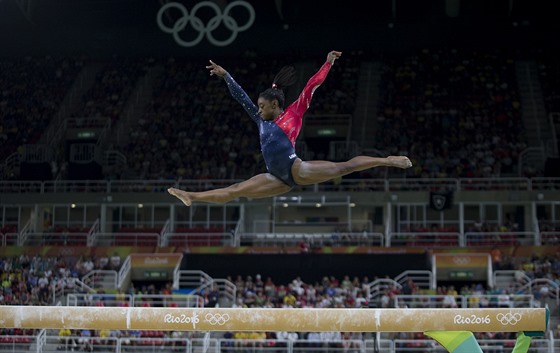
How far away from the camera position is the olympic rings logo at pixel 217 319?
350 inches

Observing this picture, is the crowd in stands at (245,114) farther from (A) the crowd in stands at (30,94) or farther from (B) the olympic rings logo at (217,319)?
(B) the olympic rings logo at (217,319)

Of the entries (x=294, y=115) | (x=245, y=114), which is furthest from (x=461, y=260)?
(x=294, y=115)

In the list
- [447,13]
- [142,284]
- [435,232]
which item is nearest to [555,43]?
[447,13]

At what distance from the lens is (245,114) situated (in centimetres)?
3303

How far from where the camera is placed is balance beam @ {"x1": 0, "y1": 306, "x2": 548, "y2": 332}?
28.5ft

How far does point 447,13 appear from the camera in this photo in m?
34.1

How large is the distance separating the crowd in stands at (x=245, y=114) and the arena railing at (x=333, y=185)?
0.56 m

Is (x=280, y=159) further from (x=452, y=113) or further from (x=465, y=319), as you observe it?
(x=452, y=113)

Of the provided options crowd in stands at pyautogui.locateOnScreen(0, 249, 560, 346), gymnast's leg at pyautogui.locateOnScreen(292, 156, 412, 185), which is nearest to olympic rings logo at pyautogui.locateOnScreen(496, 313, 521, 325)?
gymnast's leg at pyautogui.locateOnScreen(292, 156, 412, 185)

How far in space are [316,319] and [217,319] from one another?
3.40 ft

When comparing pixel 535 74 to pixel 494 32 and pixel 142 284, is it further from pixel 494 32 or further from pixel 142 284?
pixel 142 284

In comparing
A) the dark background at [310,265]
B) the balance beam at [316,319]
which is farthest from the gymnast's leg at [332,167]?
the dark background at [310,265]

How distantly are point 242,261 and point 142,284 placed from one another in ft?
11.3

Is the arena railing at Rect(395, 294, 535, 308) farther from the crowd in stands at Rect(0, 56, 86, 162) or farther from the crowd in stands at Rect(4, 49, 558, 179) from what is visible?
the crowd in stands at Rect(0, 56, 86, 162)
